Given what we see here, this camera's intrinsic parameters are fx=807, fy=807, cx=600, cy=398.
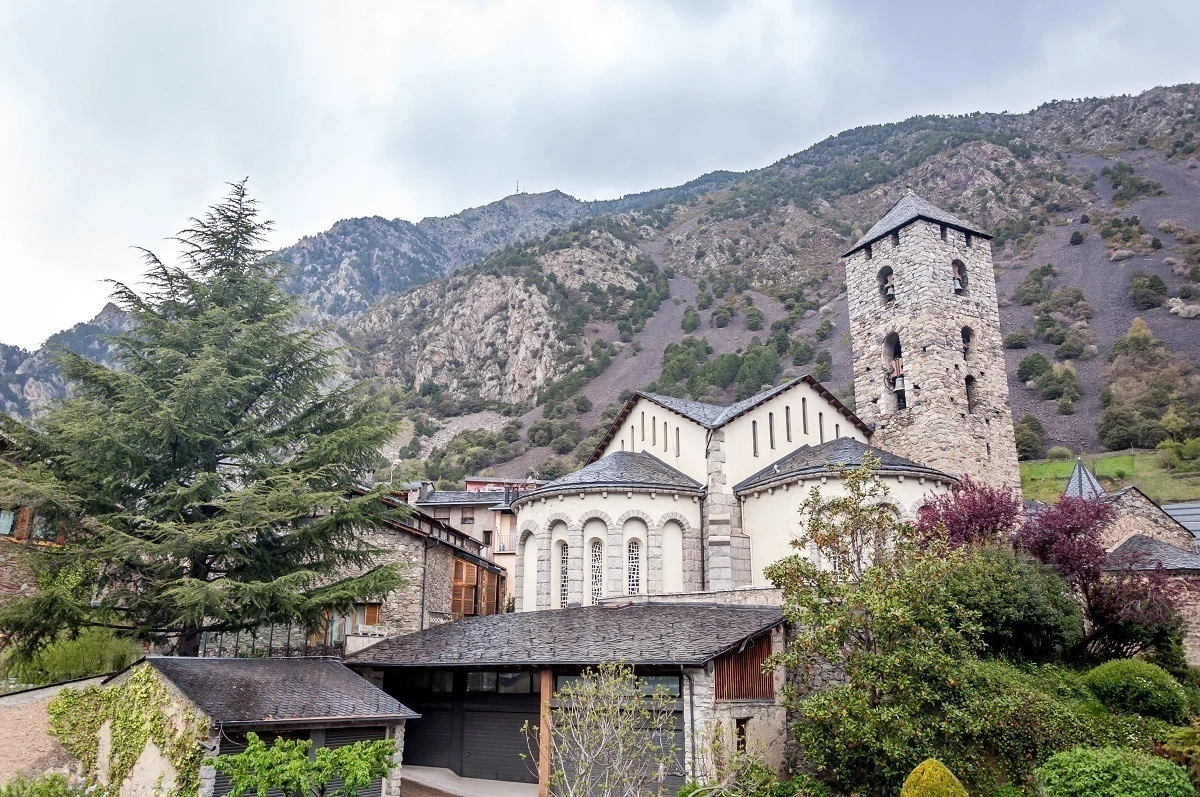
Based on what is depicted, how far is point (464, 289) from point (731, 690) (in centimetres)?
10333

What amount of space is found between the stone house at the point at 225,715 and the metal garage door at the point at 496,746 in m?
4.22

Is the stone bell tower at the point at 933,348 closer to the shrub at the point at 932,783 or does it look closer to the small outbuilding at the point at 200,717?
the shrub at the point at 932,783

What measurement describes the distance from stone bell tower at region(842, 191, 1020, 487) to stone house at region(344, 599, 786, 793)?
11.4 meters

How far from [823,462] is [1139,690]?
975cm

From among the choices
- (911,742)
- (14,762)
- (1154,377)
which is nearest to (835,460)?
(911,742)

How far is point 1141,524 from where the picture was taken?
28.5 m

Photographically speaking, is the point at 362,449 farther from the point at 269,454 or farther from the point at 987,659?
the point at 987,659

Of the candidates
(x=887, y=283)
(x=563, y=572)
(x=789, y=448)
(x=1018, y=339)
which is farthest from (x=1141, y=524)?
(x=1018, y=339)

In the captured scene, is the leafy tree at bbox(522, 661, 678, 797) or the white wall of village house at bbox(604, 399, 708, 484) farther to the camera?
the white wall of village house at bbox(604, 399, 708, 484)

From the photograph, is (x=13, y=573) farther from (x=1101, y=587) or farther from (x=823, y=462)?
(x=1101, y=587)

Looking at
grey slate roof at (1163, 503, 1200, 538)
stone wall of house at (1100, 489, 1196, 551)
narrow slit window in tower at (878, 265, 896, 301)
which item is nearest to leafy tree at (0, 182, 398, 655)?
narrow slit window in tower at (878, 265, 896, 301)

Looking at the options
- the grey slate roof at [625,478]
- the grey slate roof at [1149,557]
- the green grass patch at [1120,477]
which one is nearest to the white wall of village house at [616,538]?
the grey slate roof at [625,478]

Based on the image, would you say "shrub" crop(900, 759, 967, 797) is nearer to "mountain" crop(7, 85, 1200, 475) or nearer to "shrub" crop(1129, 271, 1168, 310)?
"mountain" crop(7, 85, 1200, 475)

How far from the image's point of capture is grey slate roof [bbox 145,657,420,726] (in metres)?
15.5
